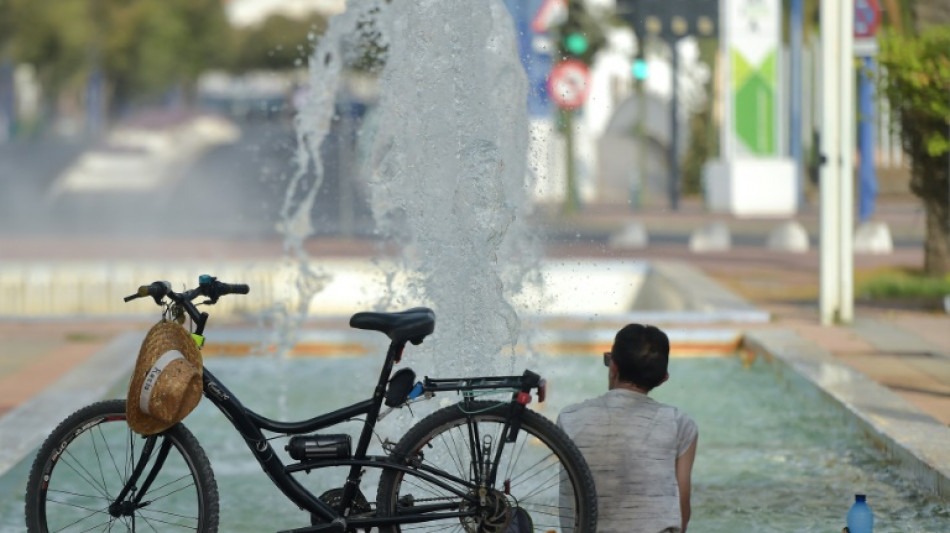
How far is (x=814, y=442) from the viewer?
8.15 meters

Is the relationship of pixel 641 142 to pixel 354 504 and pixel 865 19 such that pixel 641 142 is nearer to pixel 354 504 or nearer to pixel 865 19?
pixel 865 19

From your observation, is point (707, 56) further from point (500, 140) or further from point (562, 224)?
point (500, 140)

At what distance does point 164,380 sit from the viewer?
190 inches

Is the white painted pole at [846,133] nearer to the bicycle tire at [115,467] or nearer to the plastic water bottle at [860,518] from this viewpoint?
the plastic water bottle at [860,518]

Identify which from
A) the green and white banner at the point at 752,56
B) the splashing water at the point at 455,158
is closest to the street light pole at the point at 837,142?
the splashing water at the point at 455,158

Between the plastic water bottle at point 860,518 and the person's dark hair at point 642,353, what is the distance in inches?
32.3

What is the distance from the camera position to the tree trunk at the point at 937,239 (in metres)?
15.2

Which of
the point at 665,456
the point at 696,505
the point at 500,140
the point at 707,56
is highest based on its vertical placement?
the point at 707,56

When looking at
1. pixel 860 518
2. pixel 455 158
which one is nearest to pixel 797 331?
pixel 455 158

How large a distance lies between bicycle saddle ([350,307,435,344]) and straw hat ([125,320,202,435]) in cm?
48

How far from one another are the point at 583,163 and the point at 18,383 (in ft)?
87.6

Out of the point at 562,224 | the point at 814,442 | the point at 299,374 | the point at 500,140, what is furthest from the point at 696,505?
the point at 562,224

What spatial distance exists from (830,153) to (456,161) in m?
4.77

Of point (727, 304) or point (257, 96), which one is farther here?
point (257, 96)
